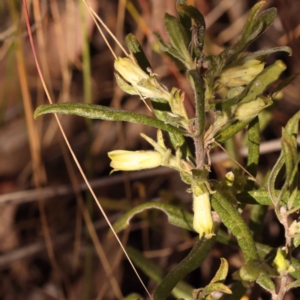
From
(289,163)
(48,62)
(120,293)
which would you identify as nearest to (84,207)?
(120,293)

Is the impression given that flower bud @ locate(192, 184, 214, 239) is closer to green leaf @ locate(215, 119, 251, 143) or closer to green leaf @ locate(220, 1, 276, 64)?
green leaf @ locate(215, 119, 251, 143)

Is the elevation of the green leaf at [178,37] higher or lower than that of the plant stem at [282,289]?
higher

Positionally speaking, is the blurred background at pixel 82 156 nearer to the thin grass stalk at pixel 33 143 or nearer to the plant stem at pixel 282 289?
the thin grass stalk at pixel 33 143

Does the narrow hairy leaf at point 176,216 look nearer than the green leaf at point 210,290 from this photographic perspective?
No

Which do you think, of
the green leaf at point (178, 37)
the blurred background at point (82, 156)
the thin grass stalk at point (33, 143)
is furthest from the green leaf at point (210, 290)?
the thin grass stalk at point (33, 143)

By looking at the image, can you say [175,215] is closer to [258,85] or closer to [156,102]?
[156,102]

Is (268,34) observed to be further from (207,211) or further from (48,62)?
(207,211)

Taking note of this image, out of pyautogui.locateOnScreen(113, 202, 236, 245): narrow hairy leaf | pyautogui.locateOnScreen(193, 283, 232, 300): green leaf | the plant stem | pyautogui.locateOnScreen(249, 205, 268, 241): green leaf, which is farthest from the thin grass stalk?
the plant stem

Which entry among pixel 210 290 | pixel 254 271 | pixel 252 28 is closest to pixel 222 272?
pixel 210 290
